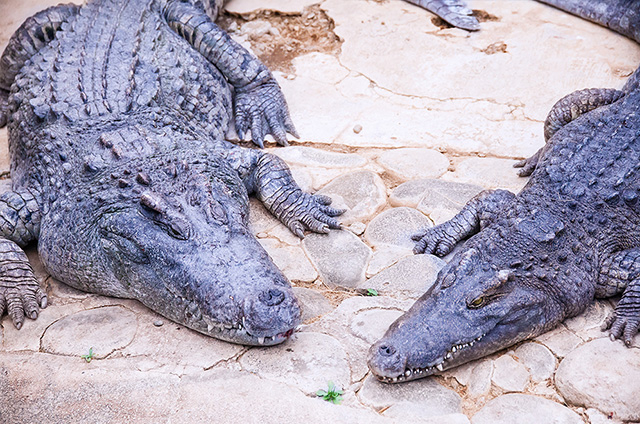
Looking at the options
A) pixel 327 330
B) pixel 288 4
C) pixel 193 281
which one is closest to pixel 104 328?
pixel 193 281

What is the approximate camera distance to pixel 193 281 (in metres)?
3.41

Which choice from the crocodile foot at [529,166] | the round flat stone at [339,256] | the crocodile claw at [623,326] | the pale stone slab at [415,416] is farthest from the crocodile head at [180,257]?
the crocodile foot at [529,166]

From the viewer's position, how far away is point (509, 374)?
320cm

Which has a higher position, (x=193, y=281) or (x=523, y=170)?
(x=193, y=281)

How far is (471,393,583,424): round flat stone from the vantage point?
2.93 meters

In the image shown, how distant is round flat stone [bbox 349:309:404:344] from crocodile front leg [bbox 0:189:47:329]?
168 cm

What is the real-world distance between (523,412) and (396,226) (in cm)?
156

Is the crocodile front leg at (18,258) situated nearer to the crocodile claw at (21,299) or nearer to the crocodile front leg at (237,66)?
the crocodile claw at (21,299)

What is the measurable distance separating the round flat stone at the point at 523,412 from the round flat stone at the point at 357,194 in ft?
5.43

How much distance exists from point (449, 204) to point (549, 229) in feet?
2.98

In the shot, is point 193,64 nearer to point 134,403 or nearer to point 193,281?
point 193,281

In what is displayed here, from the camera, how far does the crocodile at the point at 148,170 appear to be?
11.3ft

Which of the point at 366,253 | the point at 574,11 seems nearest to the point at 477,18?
the point at 574,11

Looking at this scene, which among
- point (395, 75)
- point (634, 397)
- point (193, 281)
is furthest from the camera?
point (395, 75)
